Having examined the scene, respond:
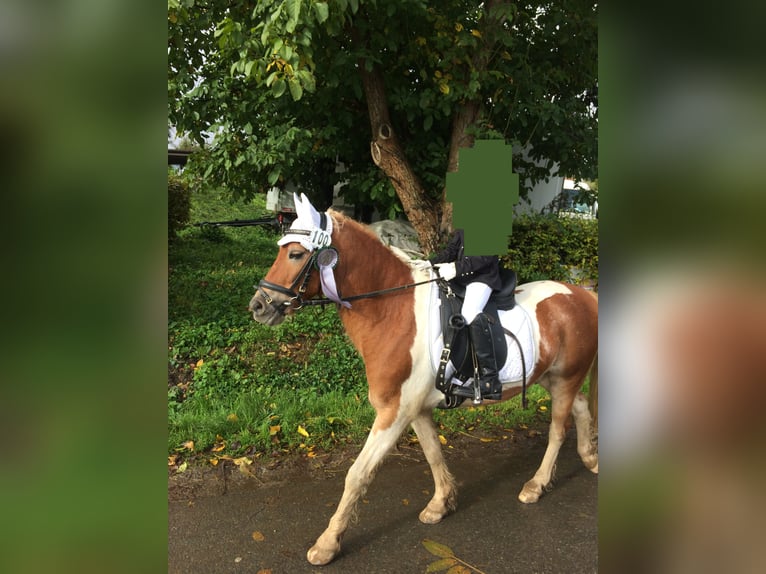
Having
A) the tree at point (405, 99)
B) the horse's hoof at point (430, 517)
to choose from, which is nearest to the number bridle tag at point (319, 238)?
the horse's hoof at point (430, 517)

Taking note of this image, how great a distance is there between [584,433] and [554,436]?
0.98 ft

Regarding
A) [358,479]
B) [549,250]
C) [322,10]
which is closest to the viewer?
[358,479]

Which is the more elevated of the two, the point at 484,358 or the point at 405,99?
the point at 405,99

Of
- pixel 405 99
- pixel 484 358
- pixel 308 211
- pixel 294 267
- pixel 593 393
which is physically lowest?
pixel 593 393

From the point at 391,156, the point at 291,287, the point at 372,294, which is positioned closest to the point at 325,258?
the point at 291,287

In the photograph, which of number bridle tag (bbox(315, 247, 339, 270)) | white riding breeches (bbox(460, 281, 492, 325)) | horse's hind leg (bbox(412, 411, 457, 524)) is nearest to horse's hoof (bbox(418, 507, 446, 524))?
horse's hind leg (bbox(412, 411, 457, 524))

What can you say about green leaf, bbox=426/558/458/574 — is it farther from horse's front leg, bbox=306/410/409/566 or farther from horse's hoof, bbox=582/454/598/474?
horse's hoof, bbox=582/454/598/474

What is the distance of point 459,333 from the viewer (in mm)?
2918

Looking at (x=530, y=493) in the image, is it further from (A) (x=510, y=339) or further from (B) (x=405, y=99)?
(B) (x=405, y=99)
